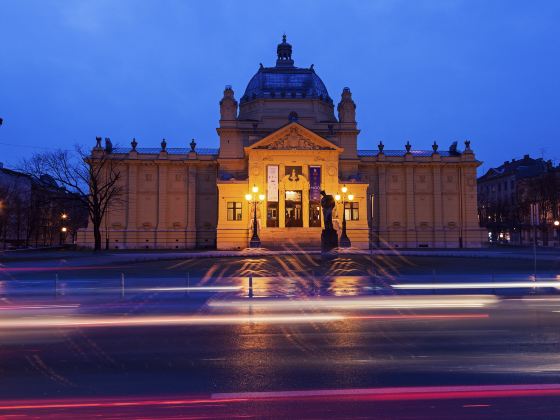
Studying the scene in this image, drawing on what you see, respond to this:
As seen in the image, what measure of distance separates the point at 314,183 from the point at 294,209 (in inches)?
188

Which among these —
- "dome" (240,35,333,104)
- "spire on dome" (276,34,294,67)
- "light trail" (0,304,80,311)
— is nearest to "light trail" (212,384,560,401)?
"light trail" (0,304,80,311)

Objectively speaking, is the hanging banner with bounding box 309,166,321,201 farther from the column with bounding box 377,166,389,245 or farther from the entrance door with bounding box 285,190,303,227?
the column with bounding box 377,166,389,245

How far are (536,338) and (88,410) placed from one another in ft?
30.2

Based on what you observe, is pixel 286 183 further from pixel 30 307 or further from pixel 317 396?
pixel 317 396

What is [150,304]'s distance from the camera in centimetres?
1686

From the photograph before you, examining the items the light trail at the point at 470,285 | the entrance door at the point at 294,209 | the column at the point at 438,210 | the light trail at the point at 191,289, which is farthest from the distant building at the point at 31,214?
the light trail at the point at 470,285

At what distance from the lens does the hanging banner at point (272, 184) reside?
7331 cm

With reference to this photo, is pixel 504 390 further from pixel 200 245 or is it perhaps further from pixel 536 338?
pixel 200 245

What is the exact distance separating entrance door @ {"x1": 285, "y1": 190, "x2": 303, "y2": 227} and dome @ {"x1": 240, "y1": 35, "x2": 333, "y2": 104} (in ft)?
60.1

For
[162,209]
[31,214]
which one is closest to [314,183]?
[162,209]

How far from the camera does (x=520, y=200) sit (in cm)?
9838

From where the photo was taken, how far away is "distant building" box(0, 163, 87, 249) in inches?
3108

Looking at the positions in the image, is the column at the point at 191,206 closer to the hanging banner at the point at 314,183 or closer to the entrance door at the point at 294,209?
the entrance door at the point at 294,209

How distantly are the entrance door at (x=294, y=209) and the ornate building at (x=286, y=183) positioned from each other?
146mm
